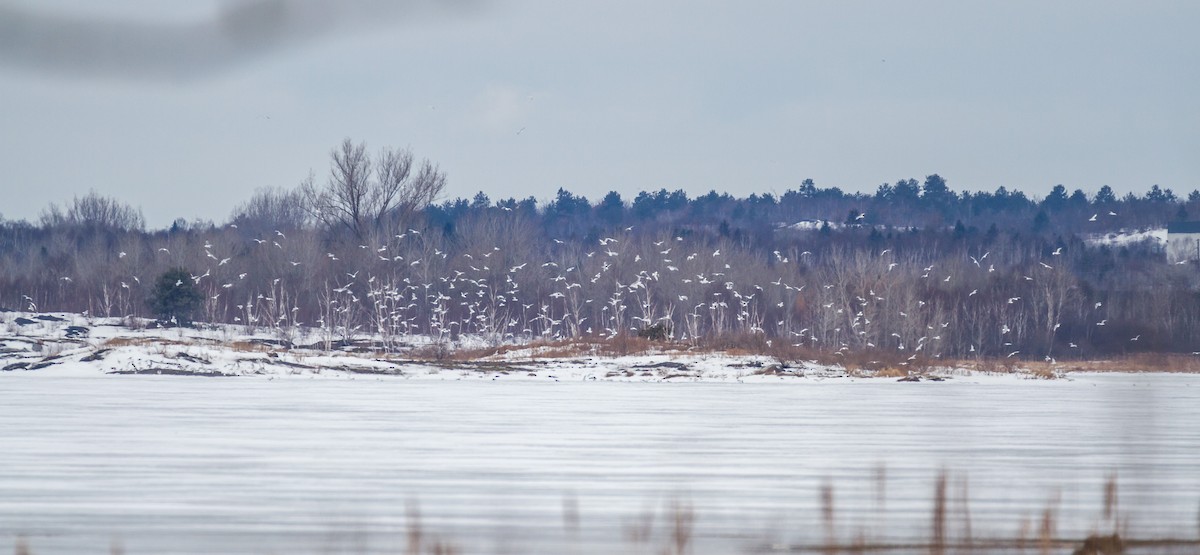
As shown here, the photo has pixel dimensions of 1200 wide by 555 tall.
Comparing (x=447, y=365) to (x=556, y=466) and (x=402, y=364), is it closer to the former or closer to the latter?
(x=402, y=364)

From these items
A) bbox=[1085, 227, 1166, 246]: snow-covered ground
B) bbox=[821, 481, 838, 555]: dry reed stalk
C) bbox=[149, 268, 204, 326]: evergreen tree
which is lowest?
bbox=[821, 481, 838, 555]: dry reed stalk

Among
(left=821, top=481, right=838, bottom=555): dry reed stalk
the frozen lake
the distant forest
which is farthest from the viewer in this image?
the distant forest

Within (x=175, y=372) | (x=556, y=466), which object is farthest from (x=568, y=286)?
(x=556, y=466)

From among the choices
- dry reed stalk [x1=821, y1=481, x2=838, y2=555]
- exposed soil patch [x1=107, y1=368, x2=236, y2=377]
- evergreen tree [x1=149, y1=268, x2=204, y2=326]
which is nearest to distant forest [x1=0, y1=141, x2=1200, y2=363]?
evergreen tree [x1=149, y1=268, x2=204, y2=326]

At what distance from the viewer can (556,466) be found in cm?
1462

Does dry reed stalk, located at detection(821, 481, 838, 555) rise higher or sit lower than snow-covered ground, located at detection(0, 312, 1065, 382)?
lower

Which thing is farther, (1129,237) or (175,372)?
(1129,237)

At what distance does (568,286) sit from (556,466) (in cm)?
5523

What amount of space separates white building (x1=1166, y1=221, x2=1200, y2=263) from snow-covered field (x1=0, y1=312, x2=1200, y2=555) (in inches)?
3431

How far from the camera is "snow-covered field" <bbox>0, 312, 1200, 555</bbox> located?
1037 cm

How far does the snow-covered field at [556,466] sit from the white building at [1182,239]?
286ft

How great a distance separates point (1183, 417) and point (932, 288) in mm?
50010

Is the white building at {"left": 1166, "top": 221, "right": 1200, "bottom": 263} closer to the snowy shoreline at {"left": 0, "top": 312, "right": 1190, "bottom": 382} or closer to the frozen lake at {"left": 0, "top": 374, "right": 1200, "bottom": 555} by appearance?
the snowy shoreline at {"left": 0, "top": 312, "right": 1190, "bottom": 382}

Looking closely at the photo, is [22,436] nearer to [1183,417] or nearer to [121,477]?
[121,477]
